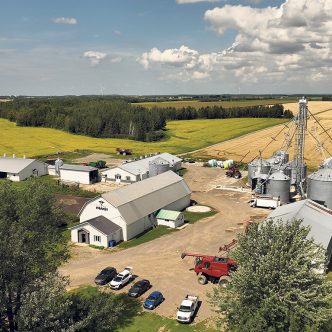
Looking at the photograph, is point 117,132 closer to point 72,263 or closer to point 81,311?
point 72,263

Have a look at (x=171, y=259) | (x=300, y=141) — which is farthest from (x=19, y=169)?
(x=300, y=141)

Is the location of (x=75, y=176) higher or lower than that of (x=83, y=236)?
higher

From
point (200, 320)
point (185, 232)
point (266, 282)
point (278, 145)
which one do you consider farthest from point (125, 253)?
point (278, 145)

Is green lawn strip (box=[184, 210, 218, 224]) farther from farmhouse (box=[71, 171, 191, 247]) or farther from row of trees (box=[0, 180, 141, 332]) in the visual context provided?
row of trees (box=[0, 180, 141, 332])

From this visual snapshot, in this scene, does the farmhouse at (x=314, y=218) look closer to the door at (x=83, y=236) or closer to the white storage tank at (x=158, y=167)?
the door at (x=83, y=236)

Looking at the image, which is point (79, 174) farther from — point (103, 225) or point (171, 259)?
point (171, 259)

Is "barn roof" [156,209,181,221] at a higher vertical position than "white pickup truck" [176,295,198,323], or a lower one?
higher

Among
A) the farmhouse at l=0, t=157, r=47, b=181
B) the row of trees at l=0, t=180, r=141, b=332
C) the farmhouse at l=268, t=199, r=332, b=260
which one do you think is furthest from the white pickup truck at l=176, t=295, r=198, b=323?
the farmhouse at l=0, t=157, r=47, b=181
